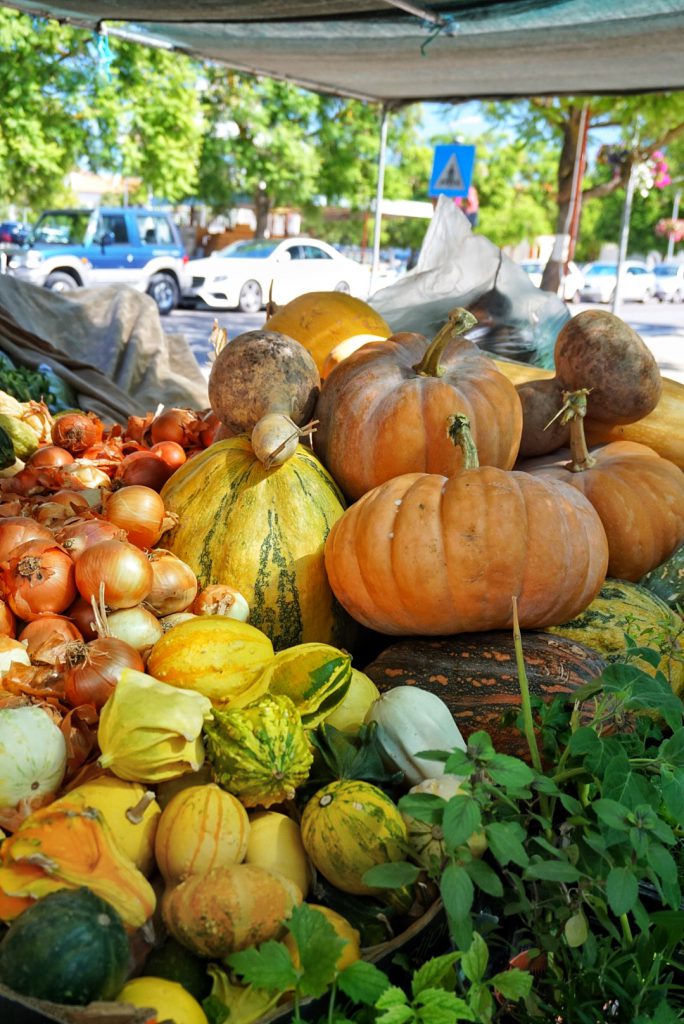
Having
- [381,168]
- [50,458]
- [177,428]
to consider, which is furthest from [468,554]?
[381,168]

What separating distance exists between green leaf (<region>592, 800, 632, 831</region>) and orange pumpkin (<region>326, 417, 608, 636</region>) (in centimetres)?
87

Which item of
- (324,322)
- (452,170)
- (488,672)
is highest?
(452,170)

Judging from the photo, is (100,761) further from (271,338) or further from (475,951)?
(271,338)

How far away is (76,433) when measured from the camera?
11.7 feet

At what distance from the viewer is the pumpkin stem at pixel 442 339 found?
2.70 metres

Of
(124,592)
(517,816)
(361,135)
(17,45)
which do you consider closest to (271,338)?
(124,592)

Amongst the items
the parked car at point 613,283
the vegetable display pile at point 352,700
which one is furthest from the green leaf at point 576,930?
the parked car at point 613,283

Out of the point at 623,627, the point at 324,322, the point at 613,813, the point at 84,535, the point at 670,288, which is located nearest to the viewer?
the point at 613,813

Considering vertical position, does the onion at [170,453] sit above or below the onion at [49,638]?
above

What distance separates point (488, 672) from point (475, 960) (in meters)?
0.95

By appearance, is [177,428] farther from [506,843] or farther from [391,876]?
[506,843]

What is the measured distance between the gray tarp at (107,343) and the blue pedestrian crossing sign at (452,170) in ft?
14.0

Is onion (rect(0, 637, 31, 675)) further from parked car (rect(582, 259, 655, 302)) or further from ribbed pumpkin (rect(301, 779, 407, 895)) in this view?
parked car (rect(582, 259, 655, 302))

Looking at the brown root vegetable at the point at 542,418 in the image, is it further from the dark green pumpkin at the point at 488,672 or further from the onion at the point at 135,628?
the onion at the point at 135,628
